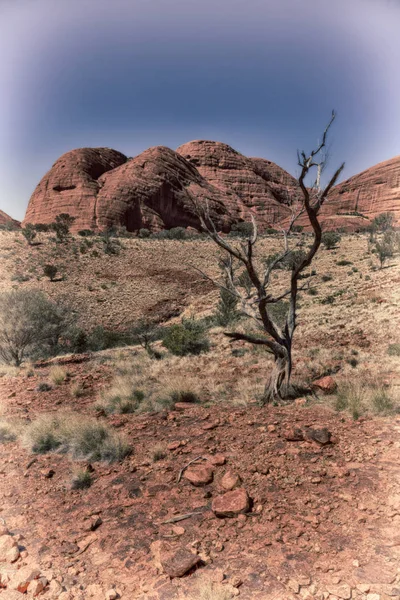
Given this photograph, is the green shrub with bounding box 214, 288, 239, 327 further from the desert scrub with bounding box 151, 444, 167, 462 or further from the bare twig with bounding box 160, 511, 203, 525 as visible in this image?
the bare twig with bounding box 160, 511, 203, 525

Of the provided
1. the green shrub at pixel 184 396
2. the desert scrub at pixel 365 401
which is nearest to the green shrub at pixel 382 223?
the desert scrub at pixel 365 401

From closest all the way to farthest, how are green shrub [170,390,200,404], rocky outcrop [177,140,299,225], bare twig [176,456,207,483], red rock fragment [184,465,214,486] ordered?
1. red rock fragment [184,465,214,486]
2. bare twig [176,456,207,483]
3. green shrub [170,390,200,404]
4. rocky outcrop [177,140,299,225]

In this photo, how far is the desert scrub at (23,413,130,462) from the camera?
16.2 feet

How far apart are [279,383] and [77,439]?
13.6ft

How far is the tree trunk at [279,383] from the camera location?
6777 mm

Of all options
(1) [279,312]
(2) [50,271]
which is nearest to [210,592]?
(1) [279,312]

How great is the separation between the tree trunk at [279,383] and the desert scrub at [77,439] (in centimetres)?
320

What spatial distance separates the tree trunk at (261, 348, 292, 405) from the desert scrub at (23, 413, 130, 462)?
10.5 feet

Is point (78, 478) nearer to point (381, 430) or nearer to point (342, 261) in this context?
point (381, 430)

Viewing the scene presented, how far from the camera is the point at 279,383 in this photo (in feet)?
22.6

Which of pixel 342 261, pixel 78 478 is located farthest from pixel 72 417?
pixel 342 261

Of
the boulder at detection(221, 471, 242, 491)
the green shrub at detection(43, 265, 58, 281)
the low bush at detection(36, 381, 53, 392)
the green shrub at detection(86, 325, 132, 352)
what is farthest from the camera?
the green shrub at detection(43, 265, 58, 281)

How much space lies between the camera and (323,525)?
3.12 m

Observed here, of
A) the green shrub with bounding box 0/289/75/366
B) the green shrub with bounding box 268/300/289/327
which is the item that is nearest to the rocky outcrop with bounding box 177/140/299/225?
the green shrub with bounding box 268/300/289/327
